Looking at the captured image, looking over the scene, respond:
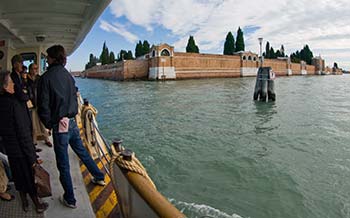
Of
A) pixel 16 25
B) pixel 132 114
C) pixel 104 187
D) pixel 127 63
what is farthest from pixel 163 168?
pixel 127 63

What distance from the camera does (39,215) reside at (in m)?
2.72

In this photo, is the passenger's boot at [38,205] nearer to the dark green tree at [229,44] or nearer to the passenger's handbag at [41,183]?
the passenger's handbag at [41,183]

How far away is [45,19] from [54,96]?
11.3 feet

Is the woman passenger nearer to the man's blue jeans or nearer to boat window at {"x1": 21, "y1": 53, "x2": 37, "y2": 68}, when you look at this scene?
the man's blue jeans

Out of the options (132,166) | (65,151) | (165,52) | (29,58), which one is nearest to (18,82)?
(65,151)

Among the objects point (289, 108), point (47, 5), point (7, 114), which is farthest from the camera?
point (289, 108)

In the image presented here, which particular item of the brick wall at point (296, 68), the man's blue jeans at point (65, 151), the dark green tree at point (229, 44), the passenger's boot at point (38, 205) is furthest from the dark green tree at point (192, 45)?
the passenger's boot at point (38, 205)

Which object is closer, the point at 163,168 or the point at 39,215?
the point at 39,215

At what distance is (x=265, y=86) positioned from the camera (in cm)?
2025

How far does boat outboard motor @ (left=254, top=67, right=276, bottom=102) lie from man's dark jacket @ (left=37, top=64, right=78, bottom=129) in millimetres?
19255

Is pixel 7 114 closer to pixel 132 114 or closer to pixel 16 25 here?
pixel 16 25

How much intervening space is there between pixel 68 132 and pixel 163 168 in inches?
162

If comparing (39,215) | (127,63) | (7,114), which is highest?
(127,63)

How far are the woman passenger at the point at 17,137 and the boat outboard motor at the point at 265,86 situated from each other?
19404 millimetres
